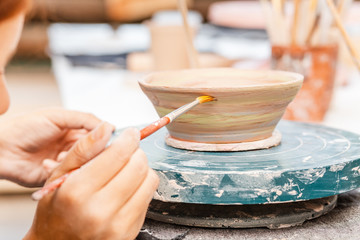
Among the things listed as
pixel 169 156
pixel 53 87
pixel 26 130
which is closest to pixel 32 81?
pixel 53 87

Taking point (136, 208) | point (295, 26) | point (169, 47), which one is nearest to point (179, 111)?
point (136, 208)

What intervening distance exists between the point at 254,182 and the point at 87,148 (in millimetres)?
246

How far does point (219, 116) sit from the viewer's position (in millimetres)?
797

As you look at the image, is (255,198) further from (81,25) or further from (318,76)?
(81,25)

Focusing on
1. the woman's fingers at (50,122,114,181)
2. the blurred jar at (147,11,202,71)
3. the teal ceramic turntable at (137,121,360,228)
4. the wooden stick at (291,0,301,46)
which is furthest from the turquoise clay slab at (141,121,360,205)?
the blurred jar at (147,11,202,71)

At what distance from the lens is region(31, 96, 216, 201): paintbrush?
1.89 ft

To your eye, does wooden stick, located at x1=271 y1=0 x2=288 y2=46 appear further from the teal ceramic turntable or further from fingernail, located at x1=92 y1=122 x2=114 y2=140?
fingernail, located at x1=92 y1=122 x2=114 y2=140

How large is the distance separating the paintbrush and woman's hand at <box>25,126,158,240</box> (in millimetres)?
18

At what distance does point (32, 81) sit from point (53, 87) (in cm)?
35

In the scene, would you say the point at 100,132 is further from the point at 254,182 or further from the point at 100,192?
the point at 254,182

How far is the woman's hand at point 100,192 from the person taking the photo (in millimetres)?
629

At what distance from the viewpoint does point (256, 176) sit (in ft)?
2.27

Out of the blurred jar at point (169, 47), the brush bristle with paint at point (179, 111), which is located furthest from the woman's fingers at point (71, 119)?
the blurred jar at point (169, 47)

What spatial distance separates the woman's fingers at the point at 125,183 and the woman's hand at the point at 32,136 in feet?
1.56
